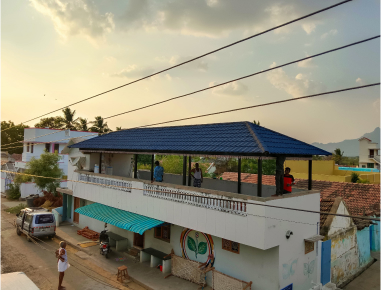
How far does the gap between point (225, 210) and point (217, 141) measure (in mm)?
2862

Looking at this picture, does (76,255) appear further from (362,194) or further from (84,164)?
(362,194)

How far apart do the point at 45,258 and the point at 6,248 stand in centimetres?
306

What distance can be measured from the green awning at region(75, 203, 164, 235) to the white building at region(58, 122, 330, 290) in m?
0.05

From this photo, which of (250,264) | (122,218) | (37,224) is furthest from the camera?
(37,224)

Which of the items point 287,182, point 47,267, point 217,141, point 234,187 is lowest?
point 47,267

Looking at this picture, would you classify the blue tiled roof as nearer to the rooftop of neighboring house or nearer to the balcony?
the balcony

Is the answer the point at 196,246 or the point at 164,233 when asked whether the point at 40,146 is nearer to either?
the point at 164,233

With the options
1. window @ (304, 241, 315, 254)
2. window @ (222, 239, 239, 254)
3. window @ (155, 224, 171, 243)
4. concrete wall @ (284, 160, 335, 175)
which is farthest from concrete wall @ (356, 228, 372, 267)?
concrete wall @ (284, 160, 335, 175)

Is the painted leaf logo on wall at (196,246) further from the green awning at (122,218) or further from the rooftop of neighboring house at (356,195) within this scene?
the rooftop of neighboring house at (356,195)

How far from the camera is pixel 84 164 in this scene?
19.4 metres

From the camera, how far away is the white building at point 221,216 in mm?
9750

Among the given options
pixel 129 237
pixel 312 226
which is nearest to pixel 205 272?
pixel 312 226

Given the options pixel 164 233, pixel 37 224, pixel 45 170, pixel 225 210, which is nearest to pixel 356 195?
pixel 225 210

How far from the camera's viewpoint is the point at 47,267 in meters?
13.3
